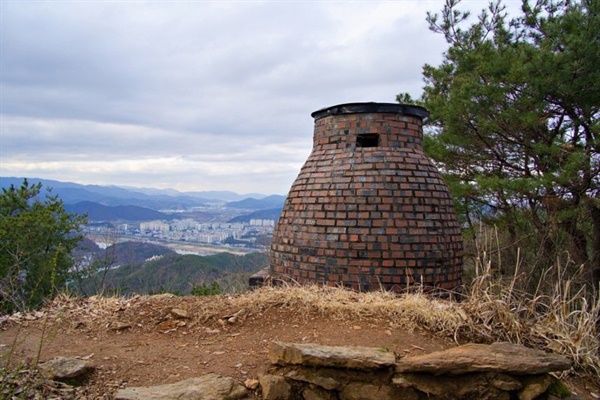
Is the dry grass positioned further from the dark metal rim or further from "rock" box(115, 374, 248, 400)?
the dark metal rim

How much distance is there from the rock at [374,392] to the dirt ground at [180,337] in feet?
1.25

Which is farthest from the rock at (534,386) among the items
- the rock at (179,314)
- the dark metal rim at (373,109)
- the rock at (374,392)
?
the dark metal rim at (373,109)

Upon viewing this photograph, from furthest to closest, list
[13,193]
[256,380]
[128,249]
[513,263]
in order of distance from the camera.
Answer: [128,249] → [13,193] → [513,263] → [256,380]

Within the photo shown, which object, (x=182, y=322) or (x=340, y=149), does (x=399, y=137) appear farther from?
(x=182, y=322)

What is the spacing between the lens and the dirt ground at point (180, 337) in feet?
11.0

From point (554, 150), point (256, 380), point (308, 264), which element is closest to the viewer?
point (256, 380)

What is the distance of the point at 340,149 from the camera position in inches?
221

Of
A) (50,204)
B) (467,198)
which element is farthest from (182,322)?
(50,204)

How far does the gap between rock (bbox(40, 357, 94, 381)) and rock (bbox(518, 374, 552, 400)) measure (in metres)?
3.14

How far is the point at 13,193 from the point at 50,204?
1.29 meters

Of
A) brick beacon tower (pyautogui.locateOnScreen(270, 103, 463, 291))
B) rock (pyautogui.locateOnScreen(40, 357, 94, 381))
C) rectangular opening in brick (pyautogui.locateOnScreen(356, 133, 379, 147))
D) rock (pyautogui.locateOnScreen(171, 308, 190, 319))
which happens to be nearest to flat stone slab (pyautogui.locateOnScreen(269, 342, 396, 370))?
rock (pyautogui.locateOnScreen(40, 357, 94, 381))

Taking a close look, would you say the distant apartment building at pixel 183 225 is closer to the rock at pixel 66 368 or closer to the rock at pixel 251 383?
the rock at pixel 66 368

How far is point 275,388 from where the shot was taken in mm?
3070

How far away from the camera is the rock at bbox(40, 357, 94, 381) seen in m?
3.16
